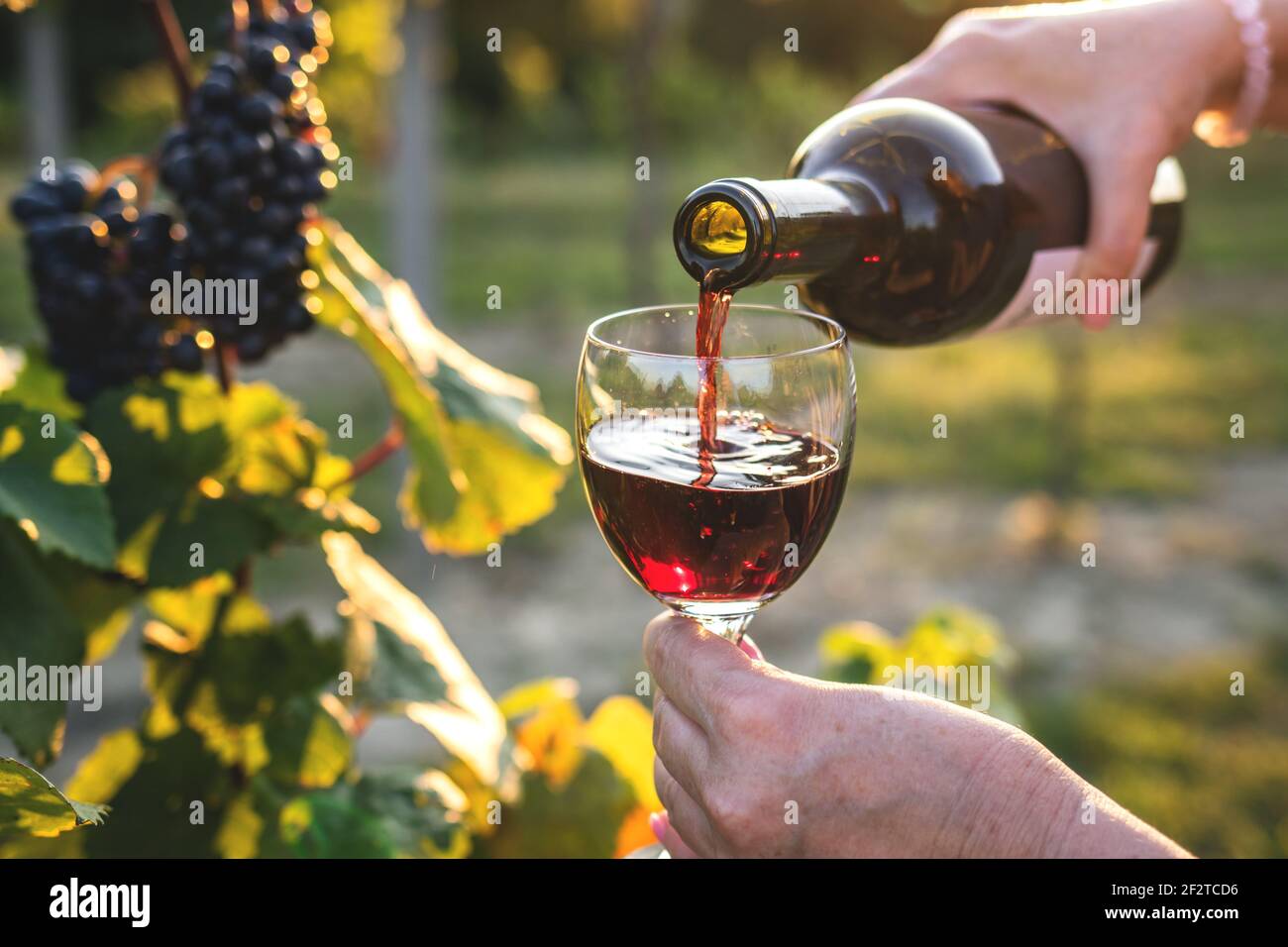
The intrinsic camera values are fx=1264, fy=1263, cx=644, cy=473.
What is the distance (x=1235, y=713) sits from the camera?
409 centimetres

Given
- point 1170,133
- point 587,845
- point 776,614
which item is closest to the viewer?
point 587,845

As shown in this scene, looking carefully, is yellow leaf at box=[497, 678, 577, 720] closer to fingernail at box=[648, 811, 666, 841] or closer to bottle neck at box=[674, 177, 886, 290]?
fingernail at box=[648, 811, 666, 841]

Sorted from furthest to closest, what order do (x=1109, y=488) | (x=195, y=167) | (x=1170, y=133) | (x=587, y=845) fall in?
(x=1109, y=488) < (x=1170, y=133) < (x=587, y=845) < (x=195, y=167)

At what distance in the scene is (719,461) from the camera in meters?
1.12

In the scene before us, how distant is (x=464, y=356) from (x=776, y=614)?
152 inches

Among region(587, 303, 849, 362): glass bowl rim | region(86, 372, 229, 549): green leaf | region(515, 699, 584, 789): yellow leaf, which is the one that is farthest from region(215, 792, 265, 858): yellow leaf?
region(587, 303, 849, 362): glass bowl rim

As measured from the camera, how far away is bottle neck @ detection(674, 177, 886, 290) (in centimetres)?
106

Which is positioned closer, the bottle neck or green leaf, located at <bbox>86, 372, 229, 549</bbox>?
the bottle neck

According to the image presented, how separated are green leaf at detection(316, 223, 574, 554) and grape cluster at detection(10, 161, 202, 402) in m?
0.16

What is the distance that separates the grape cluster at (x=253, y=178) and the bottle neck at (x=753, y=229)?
14.0 inches

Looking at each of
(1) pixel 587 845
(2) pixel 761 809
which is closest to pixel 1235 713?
(1) pixel 587 845

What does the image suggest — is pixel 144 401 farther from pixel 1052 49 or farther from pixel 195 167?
pixel 1052 49

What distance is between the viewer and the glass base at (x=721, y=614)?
1.14 metres
